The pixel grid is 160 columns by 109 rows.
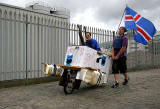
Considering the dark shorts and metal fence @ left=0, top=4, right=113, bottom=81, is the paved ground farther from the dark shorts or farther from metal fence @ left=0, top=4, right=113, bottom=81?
metal fence @ left=0, top=4, right=113, bottom=81

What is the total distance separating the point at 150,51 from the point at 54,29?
7.37m

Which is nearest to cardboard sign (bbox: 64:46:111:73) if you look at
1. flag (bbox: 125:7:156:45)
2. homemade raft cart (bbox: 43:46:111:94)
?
homemade raft cart (bbox: 43:46:111:94)

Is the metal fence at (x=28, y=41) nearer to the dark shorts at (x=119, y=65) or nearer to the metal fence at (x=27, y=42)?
the metal fence at (x=27, y=42)

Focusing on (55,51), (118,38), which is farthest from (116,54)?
(55,51)

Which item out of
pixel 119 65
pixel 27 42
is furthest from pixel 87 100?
pixel 27 42

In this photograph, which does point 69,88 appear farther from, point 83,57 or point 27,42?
point 27,42

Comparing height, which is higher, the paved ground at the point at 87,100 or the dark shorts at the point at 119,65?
the dark shorts at the point at 119,65

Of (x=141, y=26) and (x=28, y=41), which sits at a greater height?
(x=141, y=26)

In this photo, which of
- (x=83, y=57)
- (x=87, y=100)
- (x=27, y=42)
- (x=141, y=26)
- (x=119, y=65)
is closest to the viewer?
(x=87, y=100)

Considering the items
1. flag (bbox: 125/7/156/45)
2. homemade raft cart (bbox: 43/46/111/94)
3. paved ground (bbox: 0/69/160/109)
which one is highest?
flag (bbox: 125/7/156/45)

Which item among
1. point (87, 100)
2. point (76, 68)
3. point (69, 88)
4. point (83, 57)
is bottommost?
point (87, 100)

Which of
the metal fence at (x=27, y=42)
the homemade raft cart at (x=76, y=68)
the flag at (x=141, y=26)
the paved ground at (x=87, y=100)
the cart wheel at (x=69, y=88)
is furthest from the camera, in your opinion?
the flag at (x=141, y=26)

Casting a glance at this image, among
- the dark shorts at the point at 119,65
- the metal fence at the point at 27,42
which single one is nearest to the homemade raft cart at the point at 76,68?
the dark shorts at the point at 119,65

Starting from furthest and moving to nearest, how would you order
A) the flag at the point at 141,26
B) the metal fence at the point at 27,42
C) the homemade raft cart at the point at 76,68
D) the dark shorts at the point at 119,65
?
the flag at the point at 141,26 → the metal fence at the point at 27,42 → the dark shorts at the point at 119,65 → the homemade raft cart at the point at 76,68
